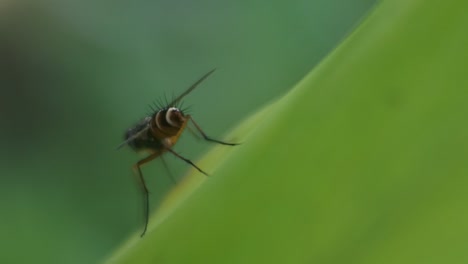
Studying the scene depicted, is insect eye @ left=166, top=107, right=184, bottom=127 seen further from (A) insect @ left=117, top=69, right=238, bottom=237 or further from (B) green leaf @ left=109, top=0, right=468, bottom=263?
(B) green leaf @ left=109, top=0, right=468, bottom=263

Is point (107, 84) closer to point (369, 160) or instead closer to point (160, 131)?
point (160, 131)

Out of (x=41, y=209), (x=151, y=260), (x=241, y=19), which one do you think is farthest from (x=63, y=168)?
(x=151, y=260)

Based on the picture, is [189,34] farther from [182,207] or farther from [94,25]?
[182,207]

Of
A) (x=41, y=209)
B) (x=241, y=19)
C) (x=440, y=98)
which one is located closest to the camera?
(x=440, y=98)

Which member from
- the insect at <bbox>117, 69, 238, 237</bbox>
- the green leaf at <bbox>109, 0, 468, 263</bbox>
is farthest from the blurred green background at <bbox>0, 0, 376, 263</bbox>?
the green leaf at <bbox>109, 0, 468, 263</bbox>

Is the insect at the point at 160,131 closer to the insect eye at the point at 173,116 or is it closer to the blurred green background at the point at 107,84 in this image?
the insect eye at the point at 173,116

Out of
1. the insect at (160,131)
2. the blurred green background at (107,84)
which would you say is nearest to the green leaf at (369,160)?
the insect at (160,131)
